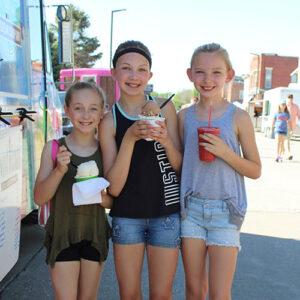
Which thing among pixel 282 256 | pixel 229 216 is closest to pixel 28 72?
pixel 229 216

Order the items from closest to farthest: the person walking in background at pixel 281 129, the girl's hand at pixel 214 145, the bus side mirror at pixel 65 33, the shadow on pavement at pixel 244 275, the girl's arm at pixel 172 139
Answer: the girl's hand at pixel 214 145
the girl's arm at pixel 172 139
the shadow on pavement at pixel 244 275
the bus side mirror at pixel 65 33
the person walking in background at pixel 281 129

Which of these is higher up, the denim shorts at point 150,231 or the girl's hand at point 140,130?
the girl's hand at point 140,130

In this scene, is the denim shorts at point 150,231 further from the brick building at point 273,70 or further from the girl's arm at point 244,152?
the brick building at point 273,70

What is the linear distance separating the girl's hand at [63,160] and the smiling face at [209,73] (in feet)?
2.78

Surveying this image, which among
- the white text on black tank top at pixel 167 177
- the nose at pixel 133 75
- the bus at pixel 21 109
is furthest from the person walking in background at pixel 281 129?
the nose at pixel 133 75

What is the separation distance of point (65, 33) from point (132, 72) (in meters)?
3.27

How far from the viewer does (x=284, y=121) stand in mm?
13766

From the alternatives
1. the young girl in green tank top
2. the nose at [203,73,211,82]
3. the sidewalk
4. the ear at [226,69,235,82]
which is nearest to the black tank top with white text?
the young girl in green tank top

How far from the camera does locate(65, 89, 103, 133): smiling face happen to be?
8.82 feet

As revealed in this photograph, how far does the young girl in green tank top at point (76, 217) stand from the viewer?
2602mm

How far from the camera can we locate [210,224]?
103 inches

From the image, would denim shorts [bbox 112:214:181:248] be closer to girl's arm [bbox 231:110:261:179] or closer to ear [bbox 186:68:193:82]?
girl's arm [bbox 231:110:261:179]

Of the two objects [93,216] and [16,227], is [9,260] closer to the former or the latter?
[16,227]

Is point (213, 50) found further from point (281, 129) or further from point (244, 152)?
point (281, 129)
